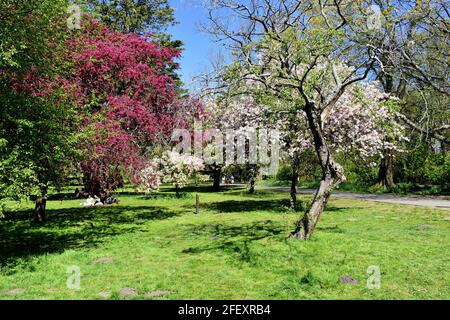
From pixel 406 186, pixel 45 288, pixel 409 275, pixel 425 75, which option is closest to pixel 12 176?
pixel 45 288

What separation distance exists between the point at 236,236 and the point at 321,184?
2958 millimetres

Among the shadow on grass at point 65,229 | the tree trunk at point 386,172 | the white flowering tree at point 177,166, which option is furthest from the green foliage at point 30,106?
the tree trunk at point 386,172

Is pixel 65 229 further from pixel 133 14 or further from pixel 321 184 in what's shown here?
pixel 133 14

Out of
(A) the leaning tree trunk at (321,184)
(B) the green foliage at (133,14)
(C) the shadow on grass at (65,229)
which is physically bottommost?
(C) the shadow on grass at (65,229)

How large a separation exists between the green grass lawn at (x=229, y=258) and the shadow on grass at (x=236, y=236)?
3 centimetres

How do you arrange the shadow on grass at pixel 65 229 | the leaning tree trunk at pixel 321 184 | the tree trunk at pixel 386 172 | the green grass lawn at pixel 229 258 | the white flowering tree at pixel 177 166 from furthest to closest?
the tree trunk at pixel 386 172 → the white flowering tree at pixel 177 166 → the shadow on grass at pixel 65 229 → the leaning tree trunk at pixel 321 184 → the green grass lawn at pixel 229 258

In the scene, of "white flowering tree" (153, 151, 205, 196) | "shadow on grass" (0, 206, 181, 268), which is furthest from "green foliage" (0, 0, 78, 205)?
"white flowering tree" (153, 151, 205, 196)

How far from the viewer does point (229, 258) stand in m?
8.81

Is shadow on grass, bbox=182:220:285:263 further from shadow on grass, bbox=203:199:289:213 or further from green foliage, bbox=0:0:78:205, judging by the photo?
shadow on grass, bbox=203:199:289:213

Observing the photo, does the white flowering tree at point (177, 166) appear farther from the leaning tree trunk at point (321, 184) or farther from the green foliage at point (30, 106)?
the leaning tree trunk at point (321, 184)

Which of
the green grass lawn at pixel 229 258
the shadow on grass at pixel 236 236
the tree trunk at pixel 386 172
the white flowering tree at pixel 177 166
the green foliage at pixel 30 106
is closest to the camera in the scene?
Answer: the green grass lawn at pixel 229 258

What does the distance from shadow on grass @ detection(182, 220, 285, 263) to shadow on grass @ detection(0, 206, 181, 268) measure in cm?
274

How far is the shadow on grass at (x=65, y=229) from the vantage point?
10617mm

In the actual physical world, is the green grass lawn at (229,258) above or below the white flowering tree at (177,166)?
below
